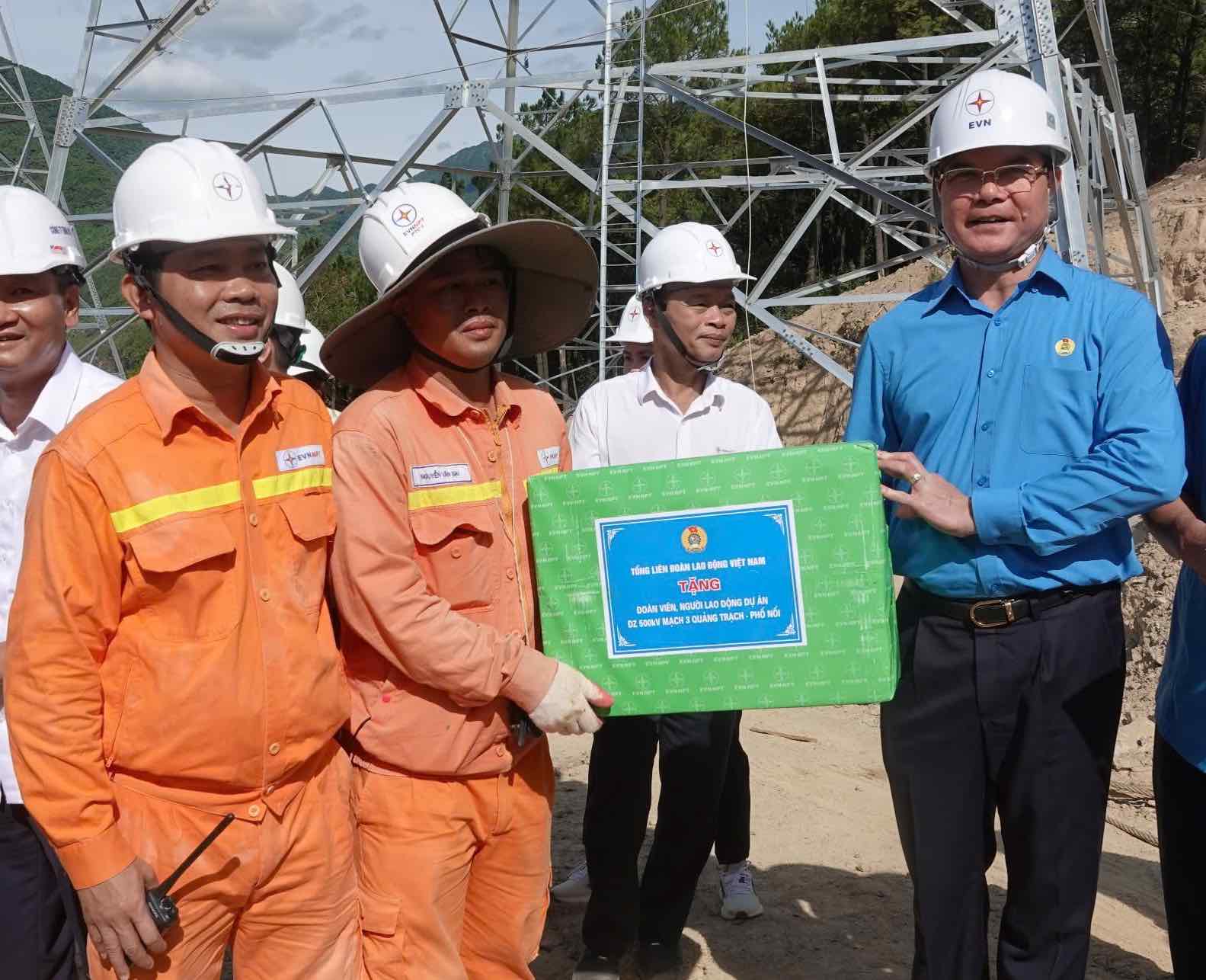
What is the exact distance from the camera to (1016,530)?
2.57 metres

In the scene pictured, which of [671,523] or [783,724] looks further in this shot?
[783,724]

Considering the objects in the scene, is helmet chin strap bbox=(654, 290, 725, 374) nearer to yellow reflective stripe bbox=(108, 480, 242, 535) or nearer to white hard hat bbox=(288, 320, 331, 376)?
white hard hat bbox=(288, 320, 331, 376)

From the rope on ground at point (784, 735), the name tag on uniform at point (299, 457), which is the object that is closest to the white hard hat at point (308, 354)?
the name tag on uniform at point (299, 457)

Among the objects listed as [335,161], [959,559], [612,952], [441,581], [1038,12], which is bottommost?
[612,952]

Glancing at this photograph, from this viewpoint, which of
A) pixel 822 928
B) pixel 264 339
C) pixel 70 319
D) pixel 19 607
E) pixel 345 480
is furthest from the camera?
pixel 822 928

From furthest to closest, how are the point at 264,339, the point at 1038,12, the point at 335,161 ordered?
the point at 335,161 < the point at 1038,12 < the point at 264,339

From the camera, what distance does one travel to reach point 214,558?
229cm

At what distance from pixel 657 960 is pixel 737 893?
2.07 ft

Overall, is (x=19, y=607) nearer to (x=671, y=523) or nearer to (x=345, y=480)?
(x=345, y=480)

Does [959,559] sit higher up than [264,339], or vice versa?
[264,339]

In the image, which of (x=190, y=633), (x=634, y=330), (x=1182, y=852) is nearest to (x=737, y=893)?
(x=1182, y=852)

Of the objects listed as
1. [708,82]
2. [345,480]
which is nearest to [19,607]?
[345,480]

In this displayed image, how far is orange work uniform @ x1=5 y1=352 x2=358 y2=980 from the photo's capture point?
2137 millimetres

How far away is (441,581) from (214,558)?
59 cm
